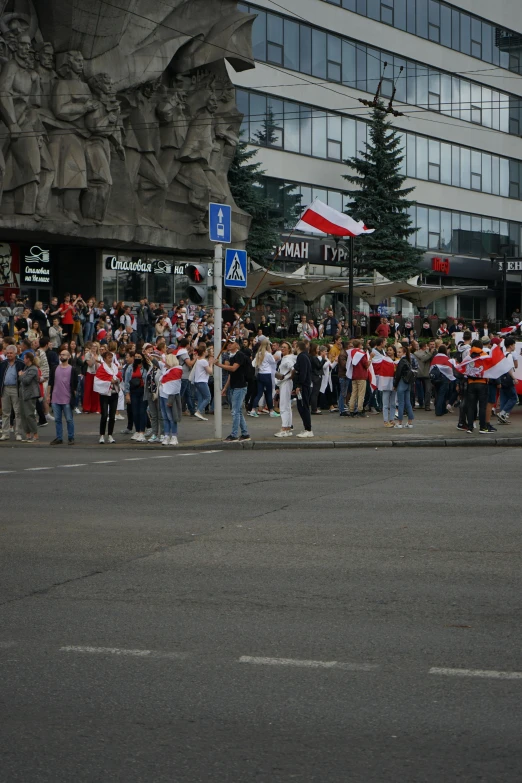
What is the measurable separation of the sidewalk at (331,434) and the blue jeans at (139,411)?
0.42m

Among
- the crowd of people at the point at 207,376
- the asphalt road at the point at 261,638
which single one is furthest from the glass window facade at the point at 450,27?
the asphalt road at the point at 261,638

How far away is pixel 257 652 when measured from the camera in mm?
6363

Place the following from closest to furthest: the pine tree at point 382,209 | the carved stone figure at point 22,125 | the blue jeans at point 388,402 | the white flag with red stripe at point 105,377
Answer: the white flag with red stripe at point 105,377, the blue jeans at point 388,402, the carved stone figure at point 22,125, the pine tree at point 382,209

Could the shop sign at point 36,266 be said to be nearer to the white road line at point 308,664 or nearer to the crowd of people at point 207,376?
the crowd of people at point 207,376

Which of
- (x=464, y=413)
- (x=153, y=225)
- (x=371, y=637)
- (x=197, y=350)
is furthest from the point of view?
(x=153, y=225)

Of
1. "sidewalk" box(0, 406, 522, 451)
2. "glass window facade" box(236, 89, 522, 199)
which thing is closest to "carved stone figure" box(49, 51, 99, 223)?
"sidewalk" box(0, 406, 522, 451)

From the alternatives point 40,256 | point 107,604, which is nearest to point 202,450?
point 107,604

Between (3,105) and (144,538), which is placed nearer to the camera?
(144,538)

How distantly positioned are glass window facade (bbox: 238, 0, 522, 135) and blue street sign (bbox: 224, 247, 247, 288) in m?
30.3

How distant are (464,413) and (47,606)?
52.8ft

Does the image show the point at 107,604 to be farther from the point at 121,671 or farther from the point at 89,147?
the point at 89,147

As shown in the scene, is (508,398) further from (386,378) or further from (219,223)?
(219,223)

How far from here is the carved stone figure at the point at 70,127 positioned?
37.0 meters

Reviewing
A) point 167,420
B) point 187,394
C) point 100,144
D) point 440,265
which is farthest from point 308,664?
point 440,265
